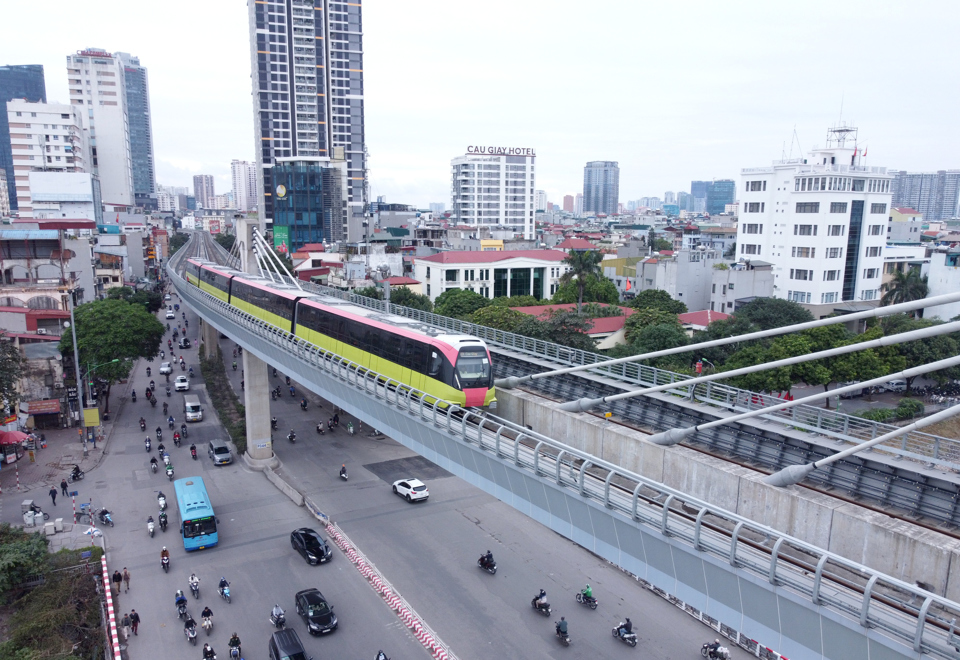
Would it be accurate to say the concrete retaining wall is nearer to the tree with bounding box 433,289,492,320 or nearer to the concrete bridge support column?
the concrete bridge support column

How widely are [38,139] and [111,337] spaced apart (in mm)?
75803

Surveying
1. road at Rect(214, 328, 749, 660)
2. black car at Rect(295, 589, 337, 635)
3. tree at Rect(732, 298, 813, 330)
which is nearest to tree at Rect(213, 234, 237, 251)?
road at Rect(214, 328, 749, 660)

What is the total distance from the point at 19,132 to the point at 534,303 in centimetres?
8563

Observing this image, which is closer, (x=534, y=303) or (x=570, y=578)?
(x=570, y=578)

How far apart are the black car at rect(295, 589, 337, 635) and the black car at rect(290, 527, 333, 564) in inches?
112

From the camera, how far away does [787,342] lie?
34750mm

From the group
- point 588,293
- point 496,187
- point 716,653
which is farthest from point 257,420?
point 496,187

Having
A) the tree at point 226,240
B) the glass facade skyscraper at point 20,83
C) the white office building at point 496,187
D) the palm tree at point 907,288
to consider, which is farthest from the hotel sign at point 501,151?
the glass facade skyscraper at point 20,83

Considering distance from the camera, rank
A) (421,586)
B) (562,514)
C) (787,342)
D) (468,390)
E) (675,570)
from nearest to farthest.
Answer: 1. (675,570)
2. (562,514)
3. (468,390)
4. (421,586)
5. (787,342)

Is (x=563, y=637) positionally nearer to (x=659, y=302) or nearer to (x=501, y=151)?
(x=659, y=302)

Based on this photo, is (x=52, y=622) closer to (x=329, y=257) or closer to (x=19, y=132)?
(x=329, y=257)

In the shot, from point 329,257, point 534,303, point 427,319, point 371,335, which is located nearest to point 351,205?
point 329,257

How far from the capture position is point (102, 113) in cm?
13175

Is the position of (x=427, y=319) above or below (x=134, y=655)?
above
